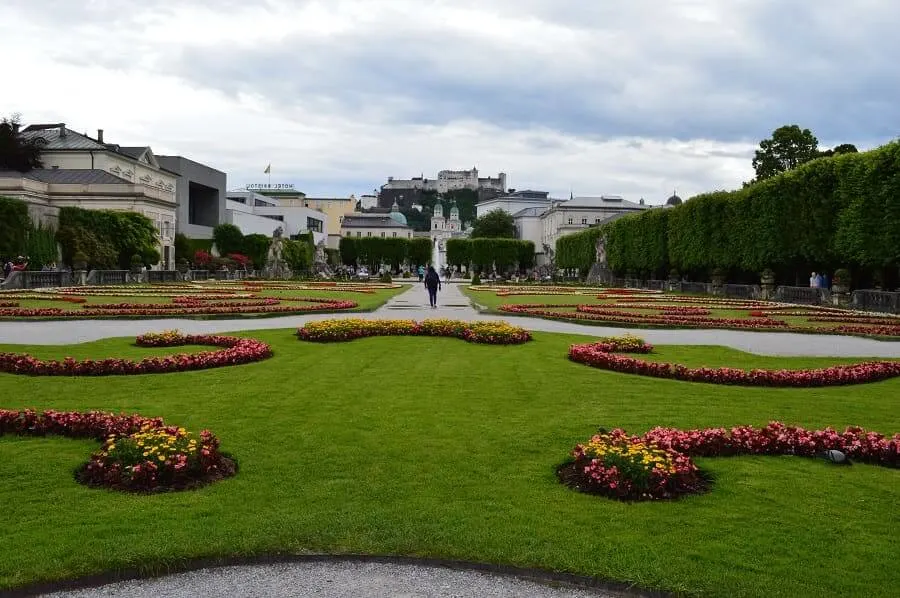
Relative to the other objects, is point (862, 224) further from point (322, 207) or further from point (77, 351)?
point (322, 207)

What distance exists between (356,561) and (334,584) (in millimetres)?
331

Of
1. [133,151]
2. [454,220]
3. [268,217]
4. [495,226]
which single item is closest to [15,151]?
[133,151]

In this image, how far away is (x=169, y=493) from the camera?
20.5 ft

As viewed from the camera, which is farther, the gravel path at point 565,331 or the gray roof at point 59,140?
the gray roof at point 59,140

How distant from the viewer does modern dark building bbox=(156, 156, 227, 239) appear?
282 feet

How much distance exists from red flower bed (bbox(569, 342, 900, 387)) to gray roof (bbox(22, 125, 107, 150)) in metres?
69.6

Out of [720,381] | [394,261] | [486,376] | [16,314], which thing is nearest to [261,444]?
[486,376]

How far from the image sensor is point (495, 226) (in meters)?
135

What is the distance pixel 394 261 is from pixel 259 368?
99.8 metres

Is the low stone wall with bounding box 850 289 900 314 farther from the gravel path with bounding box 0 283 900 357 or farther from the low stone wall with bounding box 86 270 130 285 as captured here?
the low stone wall with bounding box 86 270 130 285

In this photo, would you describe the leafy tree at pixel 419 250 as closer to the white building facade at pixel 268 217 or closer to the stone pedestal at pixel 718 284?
the white building facade at pixel 268 217

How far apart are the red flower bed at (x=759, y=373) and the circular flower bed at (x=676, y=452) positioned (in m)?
3.86

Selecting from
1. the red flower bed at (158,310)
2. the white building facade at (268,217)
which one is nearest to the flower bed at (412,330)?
the red flower bed at (158,310)

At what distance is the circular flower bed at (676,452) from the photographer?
20.6 feet
